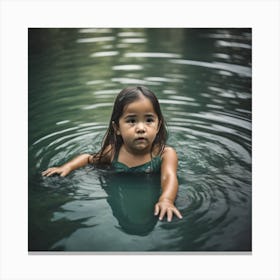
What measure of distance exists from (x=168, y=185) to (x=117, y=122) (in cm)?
59

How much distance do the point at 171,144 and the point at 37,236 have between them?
134 centimetres

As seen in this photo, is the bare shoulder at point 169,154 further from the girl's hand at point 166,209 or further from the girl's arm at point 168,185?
the girl's hand at point 166,209

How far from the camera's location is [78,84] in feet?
17.0

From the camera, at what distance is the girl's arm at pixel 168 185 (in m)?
3.53

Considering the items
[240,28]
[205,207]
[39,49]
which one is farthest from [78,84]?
[205,207]

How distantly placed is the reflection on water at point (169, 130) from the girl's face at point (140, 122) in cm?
30

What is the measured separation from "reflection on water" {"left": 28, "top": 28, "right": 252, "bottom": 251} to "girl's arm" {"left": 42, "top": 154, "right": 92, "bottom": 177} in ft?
0.17

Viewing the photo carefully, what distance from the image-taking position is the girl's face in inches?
150

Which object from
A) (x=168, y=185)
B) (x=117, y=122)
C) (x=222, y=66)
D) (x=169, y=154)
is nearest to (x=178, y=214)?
(x=168, y=185)

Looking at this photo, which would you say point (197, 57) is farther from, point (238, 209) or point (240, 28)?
point (238, 209)

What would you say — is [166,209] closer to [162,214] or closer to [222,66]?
[162,214]

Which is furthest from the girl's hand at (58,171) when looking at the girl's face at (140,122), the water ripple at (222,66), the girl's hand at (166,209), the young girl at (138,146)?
the water ripple at (222,66)

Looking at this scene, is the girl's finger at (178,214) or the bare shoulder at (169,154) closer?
the girl's finger at (178,214)
